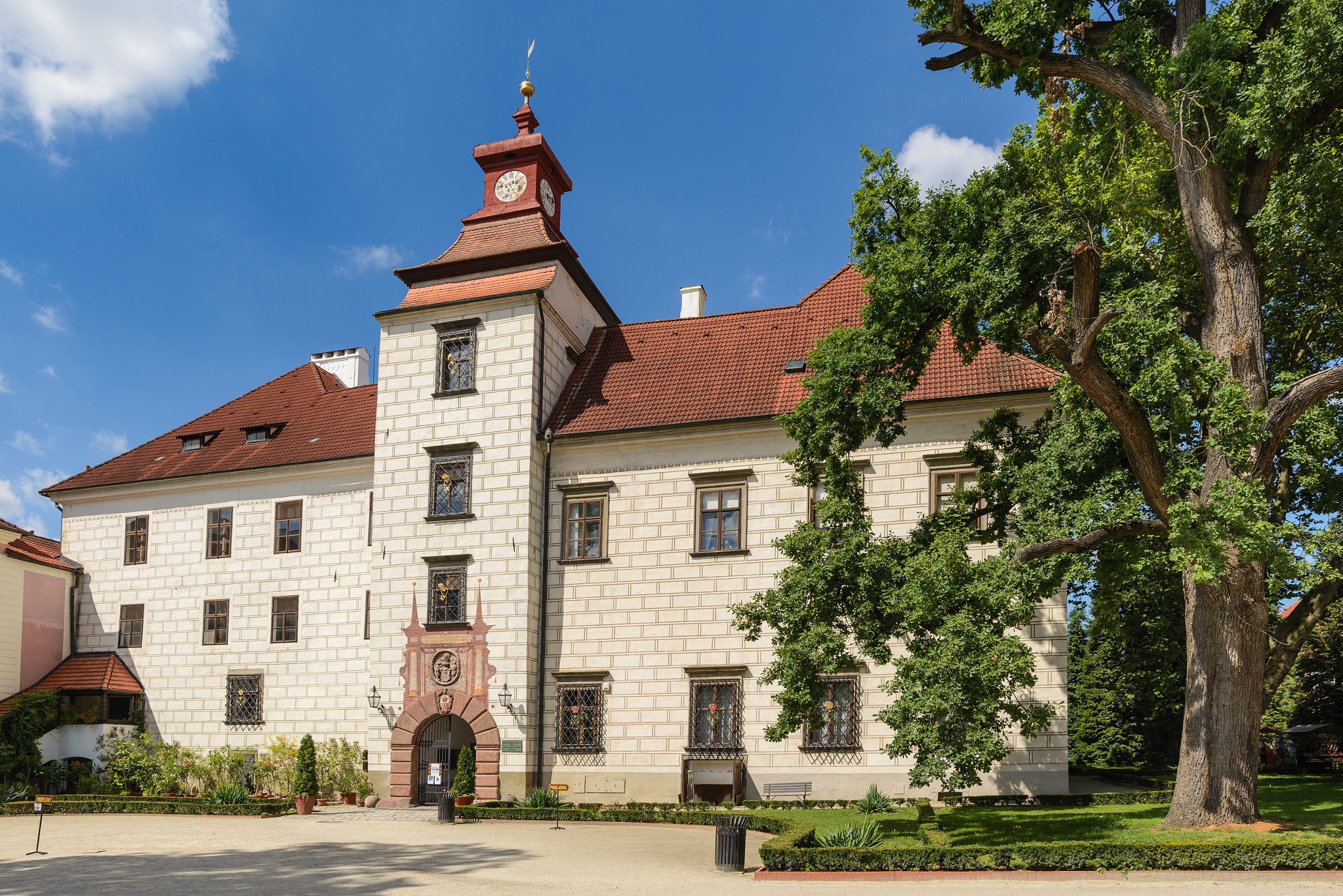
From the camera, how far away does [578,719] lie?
21.9m

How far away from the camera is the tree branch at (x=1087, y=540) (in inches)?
574

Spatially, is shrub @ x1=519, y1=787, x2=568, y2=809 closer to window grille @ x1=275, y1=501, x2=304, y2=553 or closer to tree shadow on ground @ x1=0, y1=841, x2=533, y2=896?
tree shadow on ground @ x1=0, y1=841, x2=533, y2=896

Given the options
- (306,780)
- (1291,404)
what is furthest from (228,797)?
(1291,404)

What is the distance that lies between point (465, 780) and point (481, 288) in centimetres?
1131

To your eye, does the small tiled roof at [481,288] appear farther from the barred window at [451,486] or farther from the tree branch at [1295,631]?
the tree branch at [1295,631]

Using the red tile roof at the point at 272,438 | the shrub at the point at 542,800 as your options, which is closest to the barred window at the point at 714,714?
the shrub at the point at 542,800

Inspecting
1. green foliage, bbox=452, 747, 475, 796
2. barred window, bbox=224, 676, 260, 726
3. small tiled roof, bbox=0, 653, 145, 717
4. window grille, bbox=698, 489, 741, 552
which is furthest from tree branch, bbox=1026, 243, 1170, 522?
small tiled roof, bbox=0, 653, 145, 717

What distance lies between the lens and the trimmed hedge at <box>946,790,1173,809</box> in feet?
58.7

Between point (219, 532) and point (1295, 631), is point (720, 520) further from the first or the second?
point (219, 532)

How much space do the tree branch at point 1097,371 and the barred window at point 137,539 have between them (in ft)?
75.9

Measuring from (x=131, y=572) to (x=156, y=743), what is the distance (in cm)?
464

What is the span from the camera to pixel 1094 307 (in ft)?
46.3

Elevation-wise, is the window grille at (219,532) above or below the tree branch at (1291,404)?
below

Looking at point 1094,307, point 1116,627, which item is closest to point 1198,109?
point 1094,307
